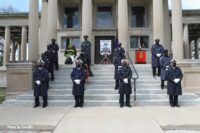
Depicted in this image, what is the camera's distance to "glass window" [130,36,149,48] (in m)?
33.1

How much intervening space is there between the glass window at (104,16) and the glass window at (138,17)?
1.89m

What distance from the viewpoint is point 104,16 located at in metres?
34.0

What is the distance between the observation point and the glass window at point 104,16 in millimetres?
33812

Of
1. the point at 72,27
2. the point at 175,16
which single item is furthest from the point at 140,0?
the point at 175,16

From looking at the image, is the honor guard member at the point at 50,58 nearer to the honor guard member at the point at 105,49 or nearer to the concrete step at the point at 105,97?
the concrete step at the point at 105,97

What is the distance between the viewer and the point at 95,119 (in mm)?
13336

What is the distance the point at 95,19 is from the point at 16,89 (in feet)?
46.2

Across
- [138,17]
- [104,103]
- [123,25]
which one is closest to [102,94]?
[104,103]

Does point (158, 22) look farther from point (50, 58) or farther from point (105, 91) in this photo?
point (105, 91)

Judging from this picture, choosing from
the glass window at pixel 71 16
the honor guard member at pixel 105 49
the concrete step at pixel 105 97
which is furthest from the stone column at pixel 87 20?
the concrete step at pixel 105 97

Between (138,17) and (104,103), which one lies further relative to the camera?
(138,17)

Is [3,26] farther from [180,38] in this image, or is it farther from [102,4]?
[180,38]

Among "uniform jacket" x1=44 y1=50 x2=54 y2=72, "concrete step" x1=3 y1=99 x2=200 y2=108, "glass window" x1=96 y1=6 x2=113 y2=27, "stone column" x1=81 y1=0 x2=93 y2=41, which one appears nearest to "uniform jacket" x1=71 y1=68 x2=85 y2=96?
"concrete step" x1=3 y1=99 x2=200 y2=108

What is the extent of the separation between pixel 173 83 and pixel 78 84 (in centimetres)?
406
